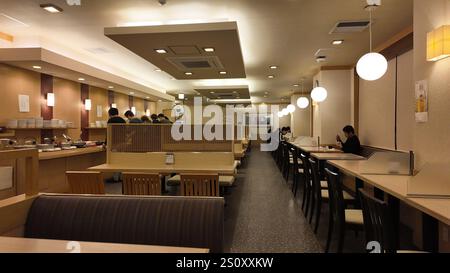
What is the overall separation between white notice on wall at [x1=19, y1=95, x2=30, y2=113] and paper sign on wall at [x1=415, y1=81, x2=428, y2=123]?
6.13 m

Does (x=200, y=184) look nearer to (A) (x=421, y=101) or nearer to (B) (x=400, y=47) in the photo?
(A) (x=421, y=101)

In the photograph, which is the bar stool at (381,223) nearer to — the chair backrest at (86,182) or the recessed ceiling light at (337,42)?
the chair backrest at (86,182)

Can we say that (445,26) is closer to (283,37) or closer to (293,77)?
(283,37)

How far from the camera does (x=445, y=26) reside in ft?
7.68

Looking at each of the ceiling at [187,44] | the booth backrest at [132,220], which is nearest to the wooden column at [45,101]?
the ceiling at [187,44]

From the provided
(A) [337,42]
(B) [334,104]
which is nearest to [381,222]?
(A) [337,42]

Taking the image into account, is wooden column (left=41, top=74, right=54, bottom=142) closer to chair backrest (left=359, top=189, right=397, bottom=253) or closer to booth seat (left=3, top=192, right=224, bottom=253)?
booth seat (left=3, top=192, right=224, bottom=253)

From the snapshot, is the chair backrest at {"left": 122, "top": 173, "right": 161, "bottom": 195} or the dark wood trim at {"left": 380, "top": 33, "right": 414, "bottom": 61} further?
the dark wood trim at {"left": 380, "top": 33, "right": 414, "bottom": 61}

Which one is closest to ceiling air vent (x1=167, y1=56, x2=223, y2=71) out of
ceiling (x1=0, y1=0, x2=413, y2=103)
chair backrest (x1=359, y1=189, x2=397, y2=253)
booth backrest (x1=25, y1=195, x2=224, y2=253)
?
ceiling (x1=0, y1=0, x2=413, y2=103)

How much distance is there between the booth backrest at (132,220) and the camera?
167 centimetres

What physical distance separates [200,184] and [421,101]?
237cm

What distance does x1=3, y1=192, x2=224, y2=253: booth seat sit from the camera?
1.67 metres

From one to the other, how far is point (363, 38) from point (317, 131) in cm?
320

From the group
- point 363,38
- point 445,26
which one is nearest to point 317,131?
point 363,38
